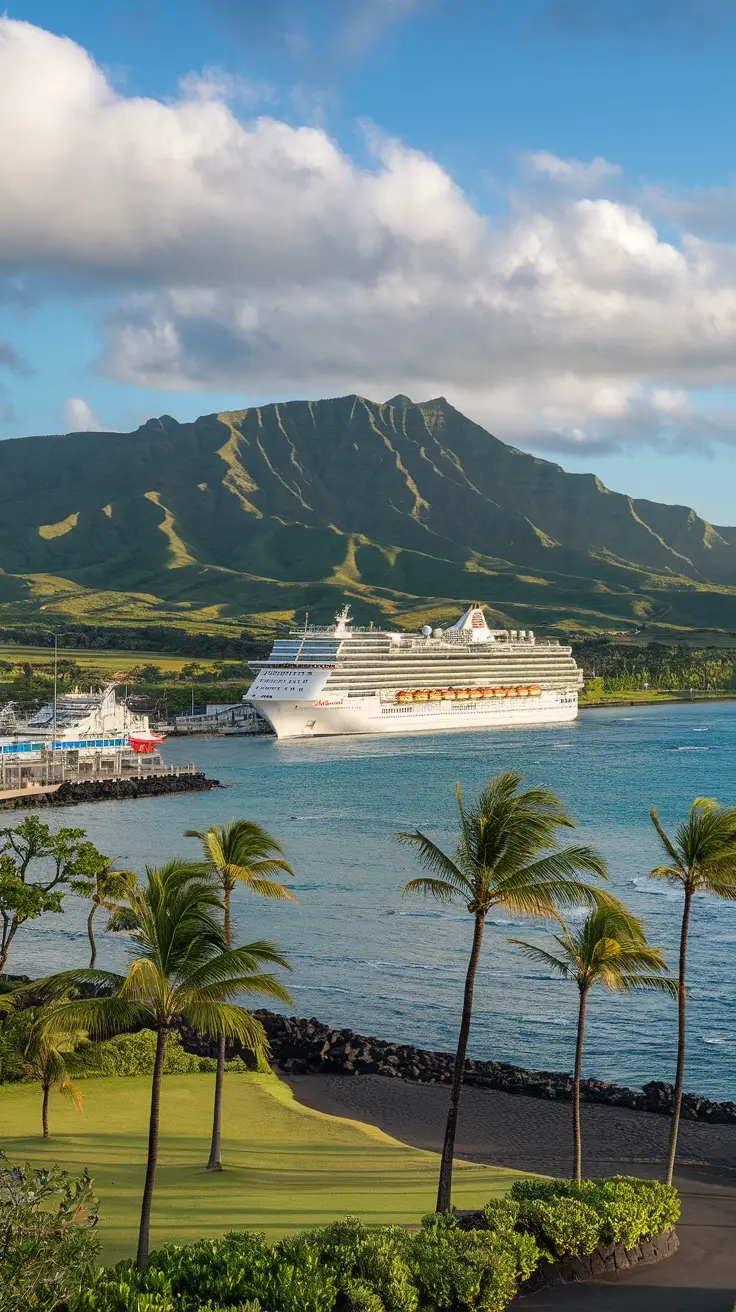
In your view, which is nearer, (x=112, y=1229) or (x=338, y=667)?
(x=112, y=1229)

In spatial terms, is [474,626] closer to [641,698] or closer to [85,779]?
[641,698]

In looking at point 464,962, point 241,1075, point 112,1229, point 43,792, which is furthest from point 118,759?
point 112,1229

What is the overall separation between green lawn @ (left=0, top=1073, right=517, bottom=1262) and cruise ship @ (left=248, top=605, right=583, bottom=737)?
80.6 m

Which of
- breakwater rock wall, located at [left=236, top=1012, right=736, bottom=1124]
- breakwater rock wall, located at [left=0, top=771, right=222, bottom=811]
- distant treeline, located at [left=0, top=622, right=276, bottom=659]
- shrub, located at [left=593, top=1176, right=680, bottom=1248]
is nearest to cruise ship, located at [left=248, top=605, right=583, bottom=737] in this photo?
breakwater rock wall, located at [left=0, top=771, right=222, bottom=811]

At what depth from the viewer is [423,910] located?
147 ft

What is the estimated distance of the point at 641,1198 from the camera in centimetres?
1661

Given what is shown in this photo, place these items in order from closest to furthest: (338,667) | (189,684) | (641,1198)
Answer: (641,1198) < (338,667) < (189,684)

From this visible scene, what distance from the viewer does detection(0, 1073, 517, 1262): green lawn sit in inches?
715

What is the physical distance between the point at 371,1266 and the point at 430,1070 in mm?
14648

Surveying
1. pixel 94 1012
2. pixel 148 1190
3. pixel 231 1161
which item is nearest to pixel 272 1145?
pixel 231 1161

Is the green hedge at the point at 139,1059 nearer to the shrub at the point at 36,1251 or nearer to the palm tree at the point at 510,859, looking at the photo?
the palm tree at the point at 510,859

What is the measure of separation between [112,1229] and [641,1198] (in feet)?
22.0

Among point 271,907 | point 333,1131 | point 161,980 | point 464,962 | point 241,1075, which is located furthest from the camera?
point 271,907

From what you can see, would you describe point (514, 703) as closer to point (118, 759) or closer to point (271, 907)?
point (118, 759)
